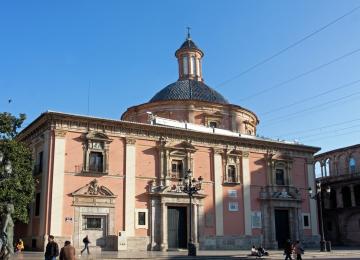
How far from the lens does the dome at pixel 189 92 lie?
1489 inches

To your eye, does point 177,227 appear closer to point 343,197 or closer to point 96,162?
point 96,162

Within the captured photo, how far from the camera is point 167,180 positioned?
3014 centimetres

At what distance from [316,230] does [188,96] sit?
48.0ft

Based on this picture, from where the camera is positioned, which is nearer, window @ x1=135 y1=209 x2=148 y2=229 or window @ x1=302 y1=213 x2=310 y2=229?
window @ x1=135 y1=209 x2=148 y2=229

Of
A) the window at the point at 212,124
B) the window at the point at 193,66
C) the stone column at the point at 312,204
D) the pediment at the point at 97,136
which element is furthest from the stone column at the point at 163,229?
the window at the point at 193,66

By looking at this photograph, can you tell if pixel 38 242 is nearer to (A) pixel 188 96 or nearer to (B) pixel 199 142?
(B) pixel 199 142

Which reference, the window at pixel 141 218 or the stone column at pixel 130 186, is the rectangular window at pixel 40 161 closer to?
the stone column at pixel 130 186

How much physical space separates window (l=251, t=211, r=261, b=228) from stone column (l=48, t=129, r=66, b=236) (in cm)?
1367

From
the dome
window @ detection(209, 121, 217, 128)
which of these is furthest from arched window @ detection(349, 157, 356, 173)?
window @ detection(209, 121, 217, 128)

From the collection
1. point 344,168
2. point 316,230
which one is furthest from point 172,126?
point 344,168

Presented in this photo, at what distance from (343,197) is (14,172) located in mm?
34887

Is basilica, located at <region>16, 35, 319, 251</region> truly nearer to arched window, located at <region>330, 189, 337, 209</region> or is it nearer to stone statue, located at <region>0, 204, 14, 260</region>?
stone statue, located at <region>0, 204, 14, 260</region>

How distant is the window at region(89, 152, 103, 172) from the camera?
2809 cm

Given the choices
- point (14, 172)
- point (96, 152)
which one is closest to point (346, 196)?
point (96, 152)
